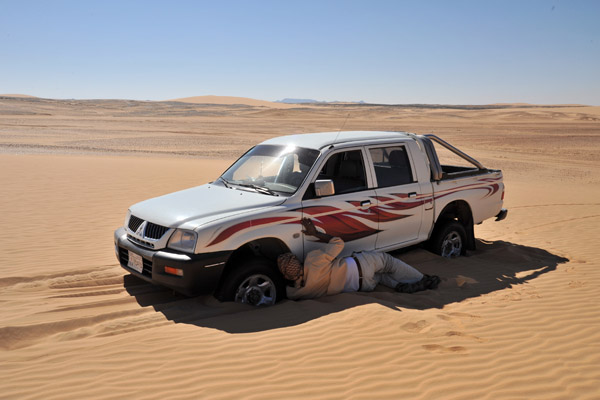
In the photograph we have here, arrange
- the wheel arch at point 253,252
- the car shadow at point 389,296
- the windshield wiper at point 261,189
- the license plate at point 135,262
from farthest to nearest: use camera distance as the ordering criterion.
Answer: the windshield wiper at point 261,189, the license plate at point 135,262, the wheel arch at point 253,252, the car shadow at point 389,296

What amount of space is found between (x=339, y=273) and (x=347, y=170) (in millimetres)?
1378

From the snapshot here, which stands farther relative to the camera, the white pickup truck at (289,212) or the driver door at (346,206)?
the driver door at (346,206)

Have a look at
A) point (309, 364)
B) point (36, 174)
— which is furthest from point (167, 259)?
point (36, 174)

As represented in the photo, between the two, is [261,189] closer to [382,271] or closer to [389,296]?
[382,271]

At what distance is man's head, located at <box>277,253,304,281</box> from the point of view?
5566 mm

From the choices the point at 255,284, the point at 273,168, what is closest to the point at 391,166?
the point at 273,168

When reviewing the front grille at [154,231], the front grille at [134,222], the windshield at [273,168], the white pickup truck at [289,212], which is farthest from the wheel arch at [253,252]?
the front grille at [134,222]

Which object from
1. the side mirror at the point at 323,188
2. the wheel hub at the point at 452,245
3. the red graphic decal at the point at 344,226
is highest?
the side mirror at the point at 323,188

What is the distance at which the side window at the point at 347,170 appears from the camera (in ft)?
21.5

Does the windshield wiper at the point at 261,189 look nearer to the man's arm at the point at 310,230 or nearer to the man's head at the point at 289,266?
the man's arm at the point at 310,230

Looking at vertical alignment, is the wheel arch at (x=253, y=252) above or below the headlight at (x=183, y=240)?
below

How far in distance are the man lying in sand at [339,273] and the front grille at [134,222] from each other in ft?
5.25

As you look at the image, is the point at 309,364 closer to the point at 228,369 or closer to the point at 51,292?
the point at 228,369

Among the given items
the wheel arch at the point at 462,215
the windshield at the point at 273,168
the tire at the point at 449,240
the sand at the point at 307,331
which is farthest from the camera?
the wheel arch at the point at 462,215
